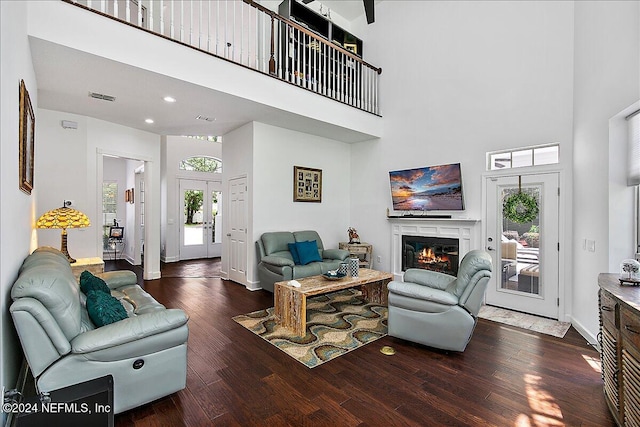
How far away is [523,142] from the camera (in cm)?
450

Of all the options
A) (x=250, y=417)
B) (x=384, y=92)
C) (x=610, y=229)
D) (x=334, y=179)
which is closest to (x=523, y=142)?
(x=610, y=229)

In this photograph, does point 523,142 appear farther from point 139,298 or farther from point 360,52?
point 139,298

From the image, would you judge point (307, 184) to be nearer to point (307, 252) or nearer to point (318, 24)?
point (307, 252)

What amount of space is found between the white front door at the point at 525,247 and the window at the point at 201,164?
7334 millimetres

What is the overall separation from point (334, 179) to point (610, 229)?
4515mm

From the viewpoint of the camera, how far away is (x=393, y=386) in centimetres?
257

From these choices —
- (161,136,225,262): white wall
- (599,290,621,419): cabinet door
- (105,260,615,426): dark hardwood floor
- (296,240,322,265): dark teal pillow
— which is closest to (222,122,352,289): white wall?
(296,240,322,265): dark teal pillow

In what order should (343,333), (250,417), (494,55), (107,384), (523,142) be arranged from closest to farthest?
(107,384) < (250,417) < (343,333) < (523,142) < (494,55)

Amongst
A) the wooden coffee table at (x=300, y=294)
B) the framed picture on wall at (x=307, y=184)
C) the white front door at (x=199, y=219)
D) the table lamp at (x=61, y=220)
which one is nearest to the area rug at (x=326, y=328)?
the wooden coffee table at (x=300, y=294)

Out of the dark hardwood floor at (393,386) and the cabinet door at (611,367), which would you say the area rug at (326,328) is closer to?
the dark hardwood floor at (393,386)

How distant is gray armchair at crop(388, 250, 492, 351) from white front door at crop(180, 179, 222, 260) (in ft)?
23.2

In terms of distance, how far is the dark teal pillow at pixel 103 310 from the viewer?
2270mm

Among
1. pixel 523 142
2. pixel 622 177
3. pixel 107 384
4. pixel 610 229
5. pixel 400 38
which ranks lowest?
pixel 107 384

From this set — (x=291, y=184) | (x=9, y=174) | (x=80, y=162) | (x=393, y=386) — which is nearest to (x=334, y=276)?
(x=393, y=386)
